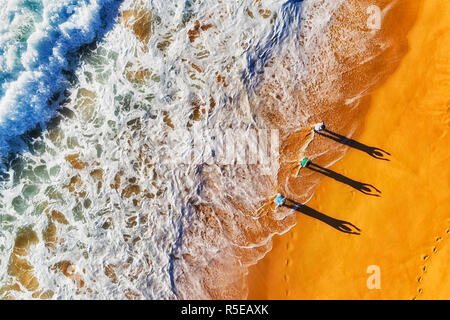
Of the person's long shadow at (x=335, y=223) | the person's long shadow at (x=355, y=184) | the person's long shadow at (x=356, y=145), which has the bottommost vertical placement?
the person's long shadow at (x=335, y=223)

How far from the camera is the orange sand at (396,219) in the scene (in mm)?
6949

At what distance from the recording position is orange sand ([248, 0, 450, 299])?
6.95 meters

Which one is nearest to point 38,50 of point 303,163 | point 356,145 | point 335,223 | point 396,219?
point 303,163

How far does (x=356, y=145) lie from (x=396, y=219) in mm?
2111

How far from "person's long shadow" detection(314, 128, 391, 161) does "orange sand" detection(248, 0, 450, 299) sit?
0.44ft

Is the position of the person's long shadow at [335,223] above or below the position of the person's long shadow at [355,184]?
below

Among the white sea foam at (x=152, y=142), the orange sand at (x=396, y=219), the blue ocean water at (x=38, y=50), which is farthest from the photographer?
the blue ocean water at (x=38, y=50)

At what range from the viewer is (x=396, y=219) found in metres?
6.96

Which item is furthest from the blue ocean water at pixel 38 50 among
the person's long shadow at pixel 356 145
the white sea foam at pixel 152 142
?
the person's long shadow at pixel 356 145

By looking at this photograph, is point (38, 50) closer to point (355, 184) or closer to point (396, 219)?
point (355, 184)

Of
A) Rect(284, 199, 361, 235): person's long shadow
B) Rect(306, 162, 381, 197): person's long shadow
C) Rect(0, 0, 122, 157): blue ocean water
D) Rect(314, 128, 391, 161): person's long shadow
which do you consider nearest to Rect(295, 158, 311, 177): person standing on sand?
Rect(306, 162, 381, 197): person's long shadow
